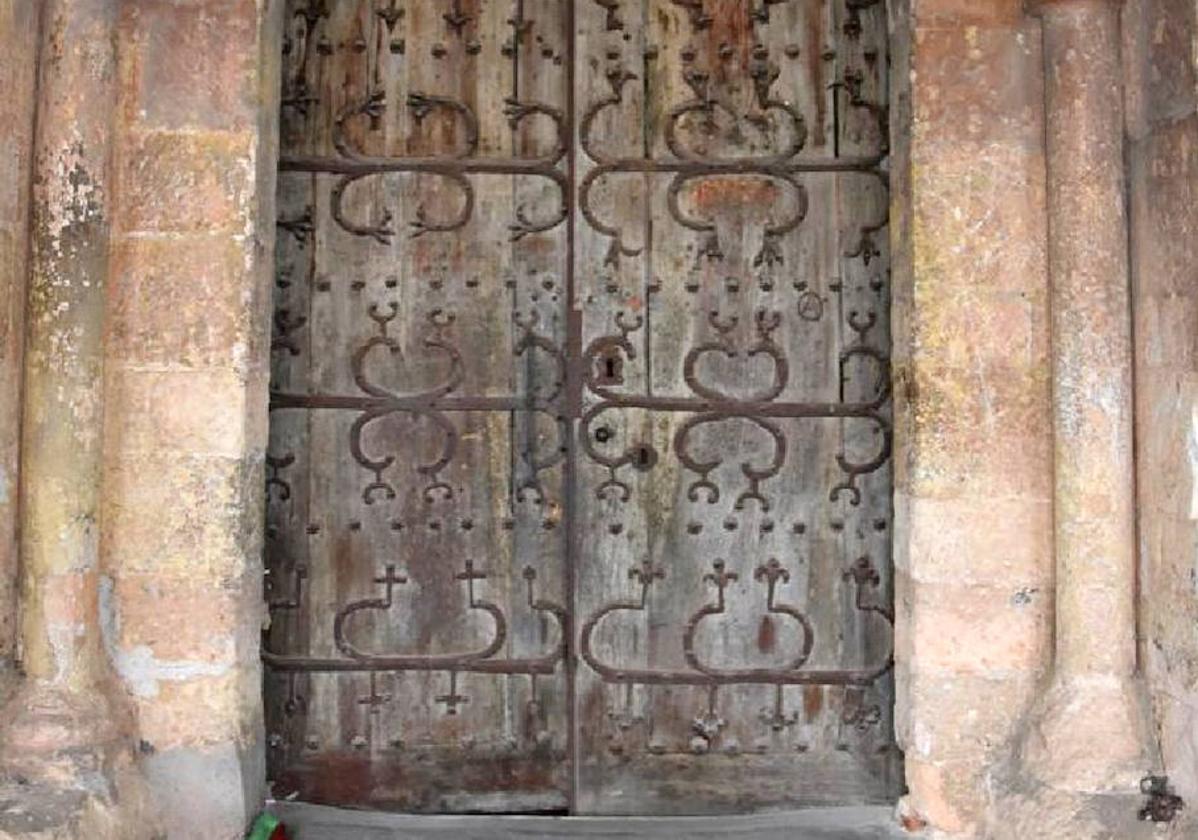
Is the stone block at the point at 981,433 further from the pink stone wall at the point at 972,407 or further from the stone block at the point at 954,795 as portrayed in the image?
the stone block at the point at 954,795

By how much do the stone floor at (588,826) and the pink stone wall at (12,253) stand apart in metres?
0.72

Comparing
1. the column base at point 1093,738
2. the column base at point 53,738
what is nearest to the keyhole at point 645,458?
the column base at point 1093,738

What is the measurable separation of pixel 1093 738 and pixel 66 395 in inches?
81.9

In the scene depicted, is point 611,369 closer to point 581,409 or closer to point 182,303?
point 581,409

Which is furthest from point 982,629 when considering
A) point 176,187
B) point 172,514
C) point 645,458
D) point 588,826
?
point 176,187

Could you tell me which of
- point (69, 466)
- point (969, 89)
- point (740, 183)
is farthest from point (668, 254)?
point (69, 466)

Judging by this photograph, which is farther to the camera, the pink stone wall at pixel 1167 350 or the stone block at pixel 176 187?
the stone block at pixel 176 187

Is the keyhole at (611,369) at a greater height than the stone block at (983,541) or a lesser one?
greater

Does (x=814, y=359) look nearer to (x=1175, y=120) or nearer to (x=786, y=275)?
(x=786, y=275)

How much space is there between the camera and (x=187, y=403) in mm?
2770

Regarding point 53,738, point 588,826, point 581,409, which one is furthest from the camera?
point 581,409

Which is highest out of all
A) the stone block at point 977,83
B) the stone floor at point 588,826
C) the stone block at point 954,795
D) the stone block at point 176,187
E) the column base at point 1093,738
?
the stone block at point 977,83

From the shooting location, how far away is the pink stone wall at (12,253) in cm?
260

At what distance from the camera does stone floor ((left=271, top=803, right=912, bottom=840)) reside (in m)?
2.86
